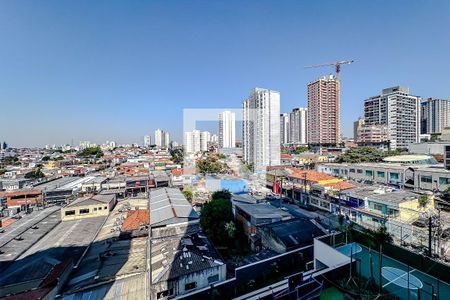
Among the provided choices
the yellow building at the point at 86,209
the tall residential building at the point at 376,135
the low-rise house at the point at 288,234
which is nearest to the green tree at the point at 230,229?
the low-rise house at the point at 288,234

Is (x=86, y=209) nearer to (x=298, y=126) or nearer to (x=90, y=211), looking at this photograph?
(x=90, y=211)

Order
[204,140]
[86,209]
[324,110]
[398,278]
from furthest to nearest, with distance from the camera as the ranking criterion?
1. [204,140]
2. [324,110]
3. [86,209]
4. [398,278]

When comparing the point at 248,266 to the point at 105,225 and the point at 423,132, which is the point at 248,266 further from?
the point at 423,132

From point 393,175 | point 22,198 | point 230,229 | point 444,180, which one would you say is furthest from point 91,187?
point 444,180

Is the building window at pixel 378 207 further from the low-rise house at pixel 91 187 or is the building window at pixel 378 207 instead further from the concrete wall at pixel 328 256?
the low-rise house at pixel 91 187

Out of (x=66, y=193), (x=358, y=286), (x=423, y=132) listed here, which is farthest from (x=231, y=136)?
(x=423, y=132)

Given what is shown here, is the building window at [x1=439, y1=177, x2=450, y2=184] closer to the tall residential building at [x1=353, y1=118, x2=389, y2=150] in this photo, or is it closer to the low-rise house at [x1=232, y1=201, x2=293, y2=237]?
the low-rise house at [x1=232, y1=201, x2=293, y2=237]
